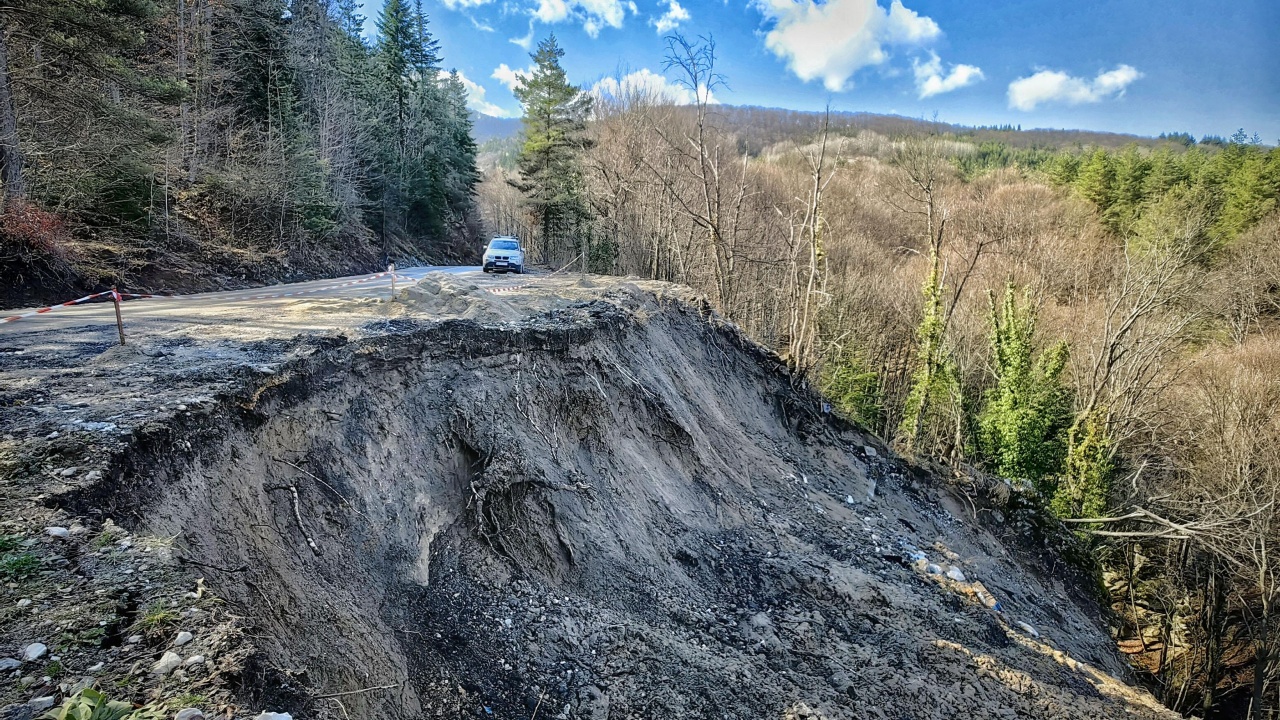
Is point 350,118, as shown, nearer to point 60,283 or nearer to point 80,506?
point 60,283

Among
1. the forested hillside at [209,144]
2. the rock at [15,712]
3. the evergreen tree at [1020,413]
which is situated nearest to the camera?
the rock at [15,712]

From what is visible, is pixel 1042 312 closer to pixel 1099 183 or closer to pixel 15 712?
pixel 1099 183

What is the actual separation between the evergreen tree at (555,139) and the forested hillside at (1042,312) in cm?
14

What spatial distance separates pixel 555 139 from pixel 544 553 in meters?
27.8

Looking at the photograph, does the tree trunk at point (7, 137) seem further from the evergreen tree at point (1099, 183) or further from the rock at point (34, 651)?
the evergreen tree at point (1099, 183)

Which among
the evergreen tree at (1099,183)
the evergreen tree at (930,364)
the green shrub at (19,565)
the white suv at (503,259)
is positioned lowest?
the evergreen tree at (930,364)

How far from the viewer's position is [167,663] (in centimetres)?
256

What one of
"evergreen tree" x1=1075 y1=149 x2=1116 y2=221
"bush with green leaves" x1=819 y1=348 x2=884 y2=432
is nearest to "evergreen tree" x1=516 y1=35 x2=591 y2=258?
"bush with green leaves" x1=819 y1=348 x2=884 y2=432

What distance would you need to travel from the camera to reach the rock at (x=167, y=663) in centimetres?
253

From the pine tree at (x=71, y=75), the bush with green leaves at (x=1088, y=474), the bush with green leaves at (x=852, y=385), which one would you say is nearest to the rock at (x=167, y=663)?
the pine tree at (x=71, y=75)

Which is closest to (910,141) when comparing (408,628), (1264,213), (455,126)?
(408,628)

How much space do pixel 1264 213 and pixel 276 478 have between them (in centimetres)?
4533

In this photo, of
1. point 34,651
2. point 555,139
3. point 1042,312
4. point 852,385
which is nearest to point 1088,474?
point 852,385

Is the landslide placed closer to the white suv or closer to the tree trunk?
the tree trunk
